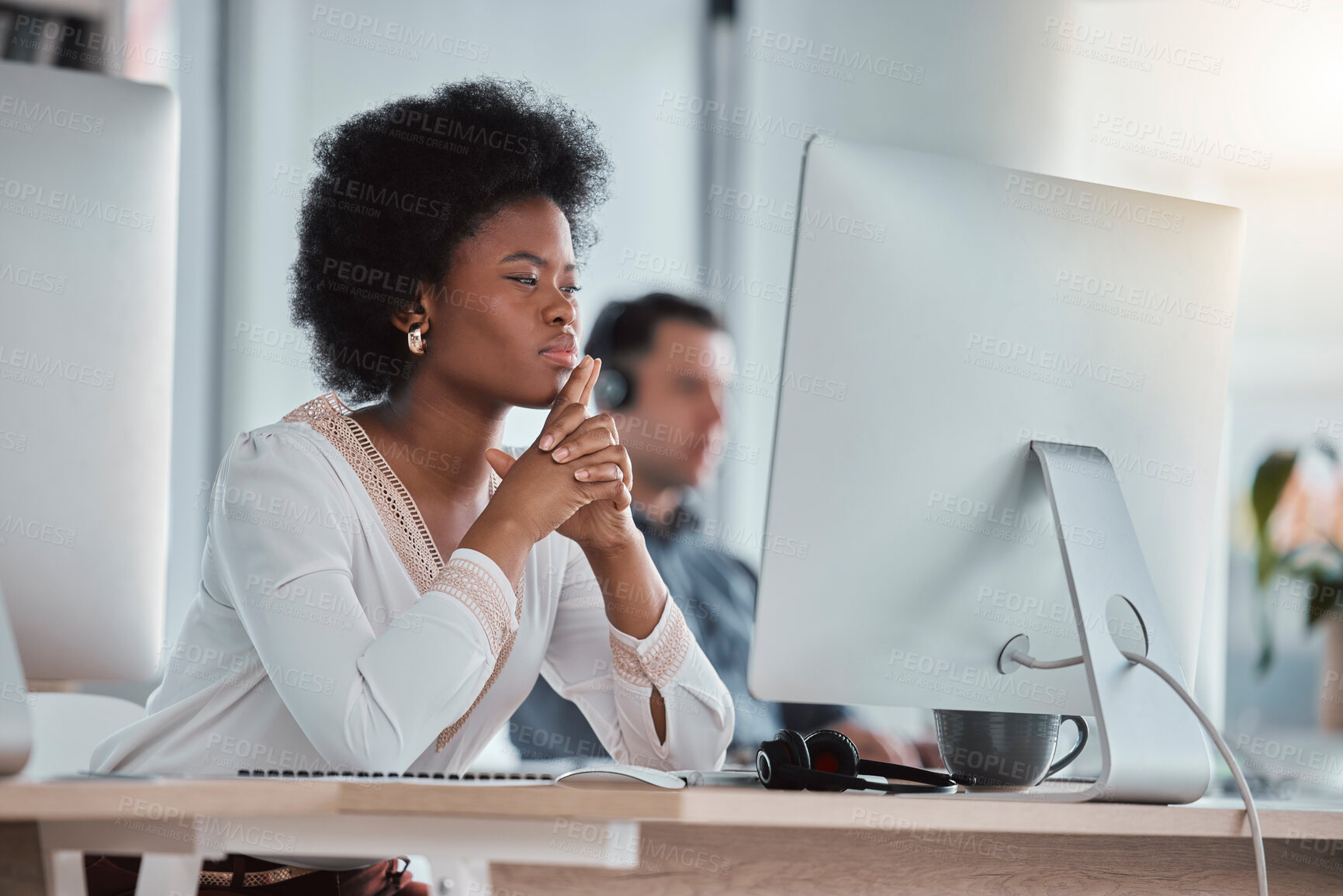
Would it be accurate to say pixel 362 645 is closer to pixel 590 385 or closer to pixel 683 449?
pixel 590 385

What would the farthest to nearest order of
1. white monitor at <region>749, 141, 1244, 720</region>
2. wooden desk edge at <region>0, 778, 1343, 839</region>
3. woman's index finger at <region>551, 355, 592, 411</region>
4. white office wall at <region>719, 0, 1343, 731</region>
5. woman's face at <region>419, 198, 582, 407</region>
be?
white office wall at <region>719, 0, 1343, 731</region>, woman's face at <region>419, 198, 582, 407</region>, woman's index finger at <region>551, 355, 592, 411</region>, white monitor at <region>749, 141, 1244, 720</region>, wooden desk edge at <region>0, 778, 1343, 839</region>

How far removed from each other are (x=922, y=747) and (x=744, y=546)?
82cm

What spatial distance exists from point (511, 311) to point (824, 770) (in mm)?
671

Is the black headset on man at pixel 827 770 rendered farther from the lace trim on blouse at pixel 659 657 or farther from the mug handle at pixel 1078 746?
the lace trim on blouse at pixel 659 657

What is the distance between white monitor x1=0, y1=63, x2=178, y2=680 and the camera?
0.86 m

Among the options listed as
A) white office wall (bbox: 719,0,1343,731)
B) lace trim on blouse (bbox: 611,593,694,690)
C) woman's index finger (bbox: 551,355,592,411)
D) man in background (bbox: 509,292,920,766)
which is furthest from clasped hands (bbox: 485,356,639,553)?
white office wall (bbox: 719,0,1343,731)

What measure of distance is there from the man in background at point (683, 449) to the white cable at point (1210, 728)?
143cm

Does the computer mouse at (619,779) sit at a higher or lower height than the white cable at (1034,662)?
lower

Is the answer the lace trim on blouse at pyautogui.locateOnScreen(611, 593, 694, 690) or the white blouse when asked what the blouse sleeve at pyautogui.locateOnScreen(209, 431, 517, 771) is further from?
the lace trim on blouse at pyautogui.locateOnScreen(611, 593, 694, 690)

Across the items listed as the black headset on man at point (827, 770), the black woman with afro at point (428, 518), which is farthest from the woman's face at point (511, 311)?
the black headset on man at point (827, 770)

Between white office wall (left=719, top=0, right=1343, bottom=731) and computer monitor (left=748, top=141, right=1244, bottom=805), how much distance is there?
6.13ft

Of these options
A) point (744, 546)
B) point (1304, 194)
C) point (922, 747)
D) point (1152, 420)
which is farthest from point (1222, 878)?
point (1304, 194)

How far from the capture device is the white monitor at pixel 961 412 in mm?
875

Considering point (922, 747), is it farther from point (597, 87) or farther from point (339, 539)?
point (597, 87)
